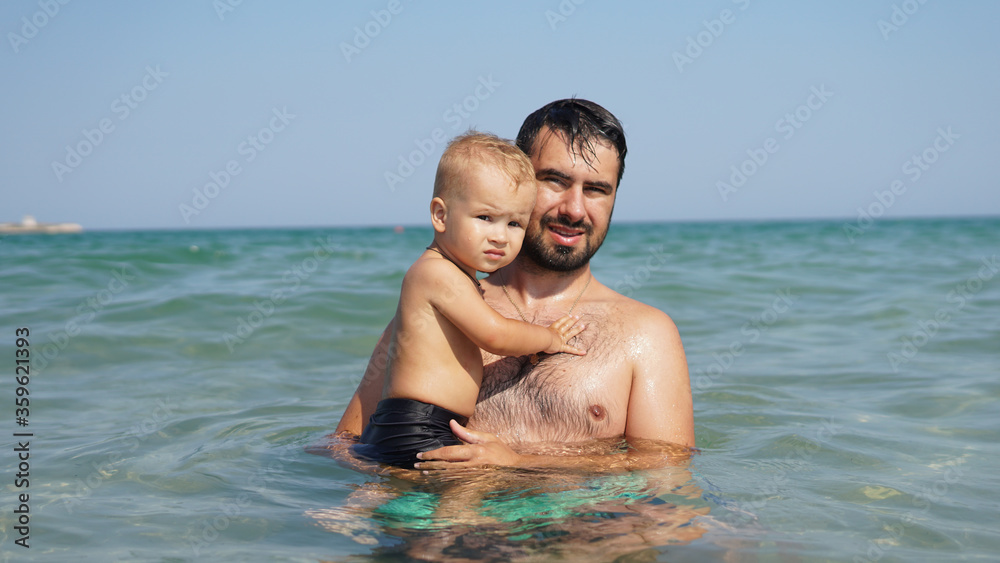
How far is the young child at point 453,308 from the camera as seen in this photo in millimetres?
3080

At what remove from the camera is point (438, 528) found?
266cm

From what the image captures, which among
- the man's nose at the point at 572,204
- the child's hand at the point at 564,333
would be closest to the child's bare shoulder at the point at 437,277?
the child's hand at the point at 564,333

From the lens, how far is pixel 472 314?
121 inches

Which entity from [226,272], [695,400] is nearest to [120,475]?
[695,400]

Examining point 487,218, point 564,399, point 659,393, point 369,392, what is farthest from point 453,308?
point 659,393

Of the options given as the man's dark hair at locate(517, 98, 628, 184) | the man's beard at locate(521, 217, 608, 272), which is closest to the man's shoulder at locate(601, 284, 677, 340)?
the man's beard at locate(521, 217, 608, 272)

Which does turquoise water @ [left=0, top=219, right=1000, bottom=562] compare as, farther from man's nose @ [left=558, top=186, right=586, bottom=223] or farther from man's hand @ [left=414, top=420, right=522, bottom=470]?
man's nose @ [left=558, top=186, right=586, bottom=223]

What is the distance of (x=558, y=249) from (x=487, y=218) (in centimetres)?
61

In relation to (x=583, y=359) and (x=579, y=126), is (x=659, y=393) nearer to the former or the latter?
(x=583, y=359)

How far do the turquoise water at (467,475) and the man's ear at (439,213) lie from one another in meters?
1.01

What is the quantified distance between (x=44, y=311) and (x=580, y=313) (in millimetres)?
7354

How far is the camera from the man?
3396 mm

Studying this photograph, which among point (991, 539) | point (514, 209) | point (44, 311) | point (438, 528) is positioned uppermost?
point (514, 209)

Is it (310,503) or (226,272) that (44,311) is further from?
(310,503)
